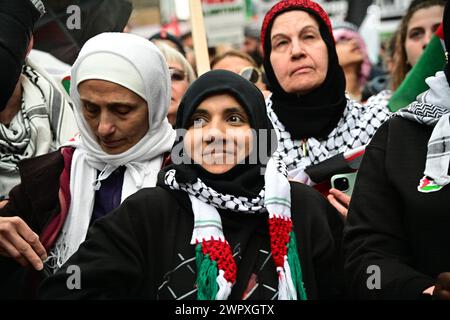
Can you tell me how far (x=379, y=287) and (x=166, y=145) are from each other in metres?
1.23

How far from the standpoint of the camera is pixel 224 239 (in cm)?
297

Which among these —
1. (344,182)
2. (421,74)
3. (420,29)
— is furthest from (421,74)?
(344,182)

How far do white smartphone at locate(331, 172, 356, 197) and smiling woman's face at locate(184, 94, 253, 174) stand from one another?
775 millimetres

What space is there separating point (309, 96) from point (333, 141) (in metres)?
0.26

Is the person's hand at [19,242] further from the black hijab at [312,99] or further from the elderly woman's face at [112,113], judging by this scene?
the black hijab at [312,99]

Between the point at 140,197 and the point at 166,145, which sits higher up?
the point at 166,145

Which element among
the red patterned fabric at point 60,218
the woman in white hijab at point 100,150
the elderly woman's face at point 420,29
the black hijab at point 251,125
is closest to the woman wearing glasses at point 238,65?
the elderly woman's face at point 420,29

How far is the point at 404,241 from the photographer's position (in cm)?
300

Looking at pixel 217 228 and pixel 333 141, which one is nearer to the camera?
pixel 217 228

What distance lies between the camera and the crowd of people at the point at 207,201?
2906 mm

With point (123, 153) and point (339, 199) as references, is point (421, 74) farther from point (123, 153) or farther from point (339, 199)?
point (123, 153)
